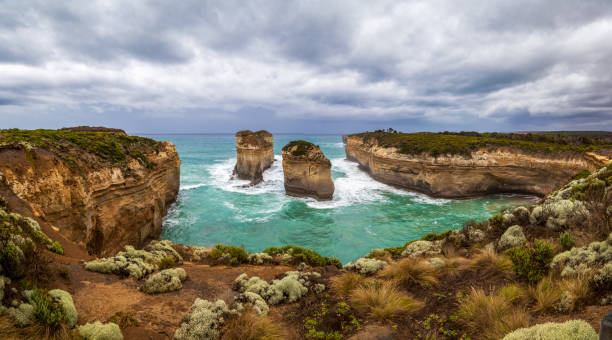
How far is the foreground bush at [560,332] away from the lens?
2.51 meters

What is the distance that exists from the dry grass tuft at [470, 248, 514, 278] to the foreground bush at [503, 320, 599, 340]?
273 centimetres

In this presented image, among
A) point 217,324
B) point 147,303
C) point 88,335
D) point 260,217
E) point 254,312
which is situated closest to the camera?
point 88,335

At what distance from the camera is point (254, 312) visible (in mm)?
4496

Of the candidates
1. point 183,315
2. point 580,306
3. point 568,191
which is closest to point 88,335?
point 183,315

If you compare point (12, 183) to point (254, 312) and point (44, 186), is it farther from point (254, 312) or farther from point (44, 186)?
point (254, 312)

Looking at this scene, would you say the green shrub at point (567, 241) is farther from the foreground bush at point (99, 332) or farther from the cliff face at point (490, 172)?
the cliff face at point (490, 172)

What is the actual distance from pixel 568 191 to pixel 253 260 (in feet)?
37.6

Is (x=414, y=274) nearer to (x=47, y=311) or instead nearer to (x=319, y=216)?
(x=47, y=311)

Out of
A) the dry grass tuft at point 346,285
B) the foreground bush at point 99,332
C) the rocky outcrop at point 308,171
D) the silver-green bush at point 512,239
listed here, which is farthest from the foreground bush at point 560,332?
the rocky outcrop at point 308,171

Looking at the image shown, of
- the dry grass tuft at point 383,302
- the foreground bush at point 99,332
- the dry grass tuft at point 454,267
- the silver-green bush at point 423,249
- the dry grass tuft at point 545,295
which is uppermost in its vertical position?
the dry grass tuft at point 545,295

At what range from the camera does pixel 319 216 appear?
21.8 meters

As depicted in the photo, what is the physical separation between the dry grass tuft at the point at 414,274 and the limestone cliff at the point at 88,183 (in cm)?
1072

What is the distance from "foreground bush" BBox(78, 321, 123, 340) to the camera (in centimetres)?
319

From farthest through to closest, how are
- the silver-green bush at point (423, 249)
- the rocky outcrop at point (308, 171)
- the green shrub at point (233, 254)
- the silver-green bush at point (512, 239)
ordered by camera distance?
the rocky outcrop at point (308, 171)
the green shrub at point (233, 254)
the silver-green bush at point (423, 249)
the silver-green bush at point (512, 239)
